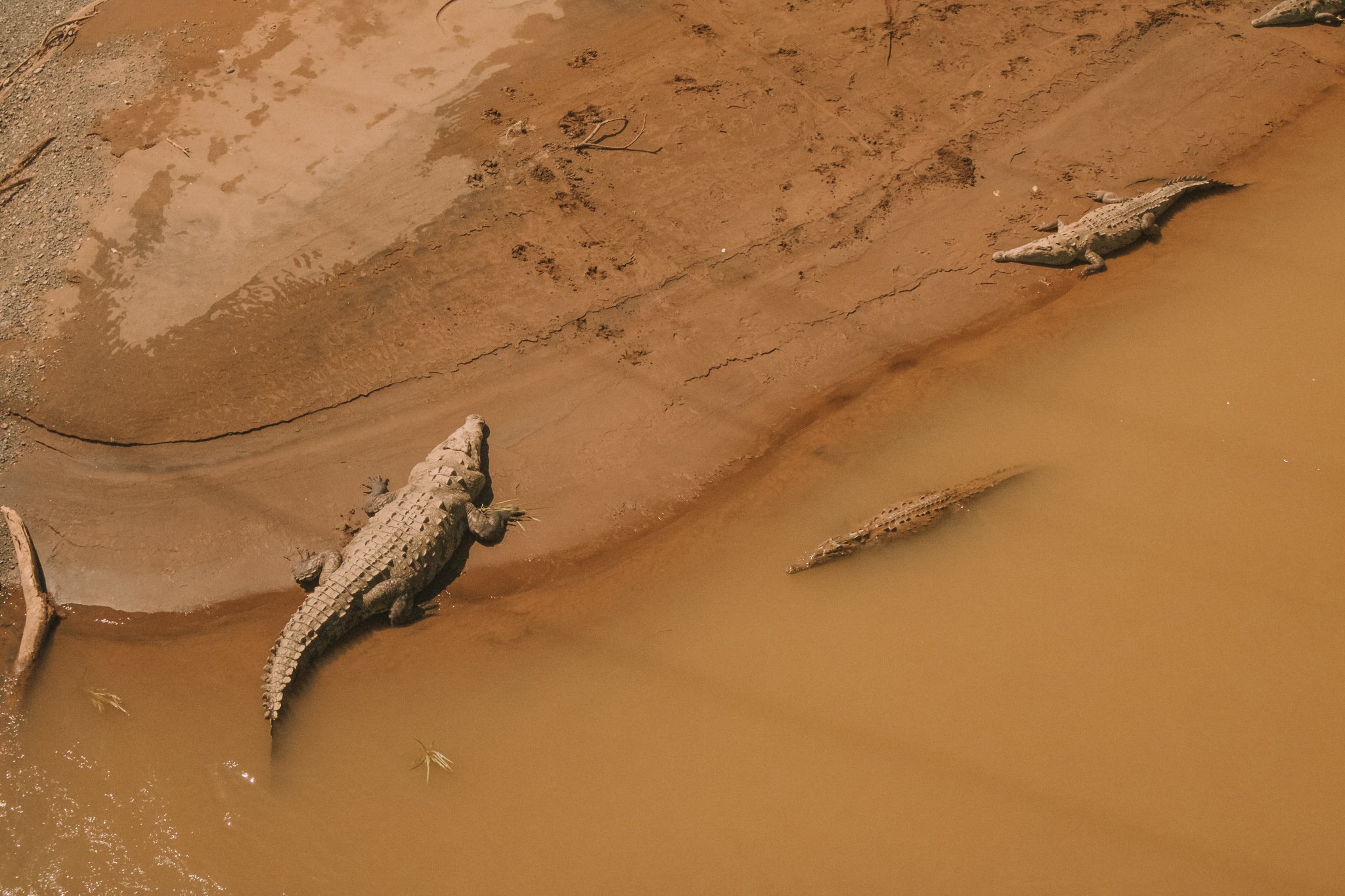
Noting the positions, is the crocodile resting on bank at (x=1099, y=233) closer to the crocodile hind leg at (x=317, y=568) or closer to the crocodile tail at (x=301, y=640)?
the crocodile hind leg at (x=317, y=568)

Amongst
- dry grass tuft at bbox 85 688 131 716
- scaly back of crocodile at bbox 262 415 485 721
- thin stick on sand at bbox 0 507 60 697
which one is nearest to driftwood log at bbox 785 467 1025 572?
scaly back of crocodile at bbox 262 415 485 721

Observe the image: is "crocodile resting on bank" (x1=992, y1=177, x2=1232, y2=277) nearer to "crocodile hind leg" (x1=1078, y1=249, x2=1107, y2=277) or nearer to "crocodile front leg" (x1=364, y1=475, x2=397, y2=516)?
"crocodile hind leg" (x1=1078, y1=249, x2=1107, y2=277)

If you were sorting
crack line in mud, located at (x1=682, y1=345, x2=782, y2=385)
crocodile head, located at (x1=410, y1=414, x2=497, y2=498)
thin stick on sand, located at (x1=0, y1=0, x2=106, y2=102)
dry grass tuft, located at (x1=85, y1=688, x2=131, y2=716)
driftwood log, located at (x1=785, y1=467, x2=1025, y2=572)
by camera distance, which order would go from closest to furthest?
dry grass tuft, located at (x1=85, y1=688, x2=131, y2=716)
driftwood log, located at (x1=785, y1=467, x2=1025, y2=572)
crocodile head, located at (x1=410, y1=414, x2=497, y2=498)
crack line in mud, located at (x1=682, y1=345, x2=782, y2=385)
thin stick on sand, located at (x1=0, y1=0, x2=106, y2=102)

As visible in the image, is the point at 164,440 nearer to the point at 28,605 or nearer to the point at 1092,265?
the point at 28,605

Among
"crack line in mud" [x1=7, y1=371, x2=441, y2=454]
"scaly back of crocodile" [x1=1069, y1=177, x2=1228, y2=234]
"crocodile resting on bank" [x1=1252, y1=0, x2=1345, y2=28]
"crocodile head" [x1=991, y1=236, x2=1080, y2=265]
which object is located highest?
"crocodile resting on bank" [x1=1252, y1=0, x2=1345, y2=28]

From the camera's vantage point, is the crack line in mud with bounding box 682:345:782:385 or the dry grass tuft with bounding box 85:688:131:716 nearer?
the dry grass tuft with bounding box 85:688:131:716

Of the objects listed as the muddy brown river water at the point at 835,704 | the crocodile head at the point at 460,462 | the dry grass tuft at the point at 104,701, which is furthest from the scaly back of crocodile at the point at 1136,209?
the dry grass tuft at the point at 104,701

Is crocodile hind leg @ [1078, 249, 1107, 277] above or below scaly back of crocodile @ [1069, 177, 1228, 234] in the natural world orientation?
below

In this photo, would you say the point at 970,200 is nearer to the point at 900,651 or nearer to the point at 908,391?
the point at 908,391
